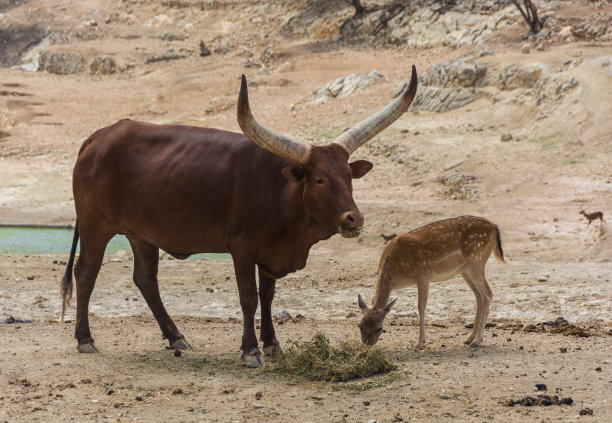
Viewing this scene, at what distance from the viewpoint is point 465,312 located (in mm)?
10547

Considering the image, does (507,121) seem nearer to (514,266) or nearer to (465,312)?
(514,266)

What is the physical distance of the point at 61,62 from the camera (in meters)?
49.5

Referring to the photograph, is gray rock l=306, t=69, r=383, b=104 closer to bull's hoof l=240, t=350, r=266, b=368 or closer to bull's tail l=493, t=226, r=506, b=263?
bull's tail l=493, t=226, r=506, b=263

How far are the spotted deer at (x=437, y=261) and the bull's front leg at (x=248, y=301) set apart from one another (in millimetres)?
1252

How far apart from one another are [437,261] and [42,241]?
12.6 meters

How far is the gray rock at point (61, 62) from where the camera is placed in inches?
1939

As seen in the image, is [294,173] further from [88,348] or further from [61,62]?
[61,62]

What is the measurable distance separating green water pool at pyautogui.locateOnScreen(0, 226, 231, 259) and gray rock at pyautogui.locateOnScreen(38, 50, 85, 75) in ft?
99.2

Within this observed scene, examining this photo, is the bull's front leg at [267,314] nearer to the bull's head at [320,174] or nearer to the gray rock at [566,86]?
the bull's head at [320,174]

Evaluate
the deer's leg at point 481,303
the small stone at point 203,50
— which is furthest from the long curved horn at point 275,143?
the small stone at point 203,50

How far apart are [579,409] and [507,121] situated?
21.4m

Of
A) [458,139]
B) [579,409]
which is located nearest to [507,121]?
[458,139]

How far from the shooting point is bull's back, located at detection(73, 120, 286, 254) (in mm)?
8109

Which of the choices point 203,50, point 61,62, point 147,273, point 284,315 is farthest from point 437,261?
point 61,62
